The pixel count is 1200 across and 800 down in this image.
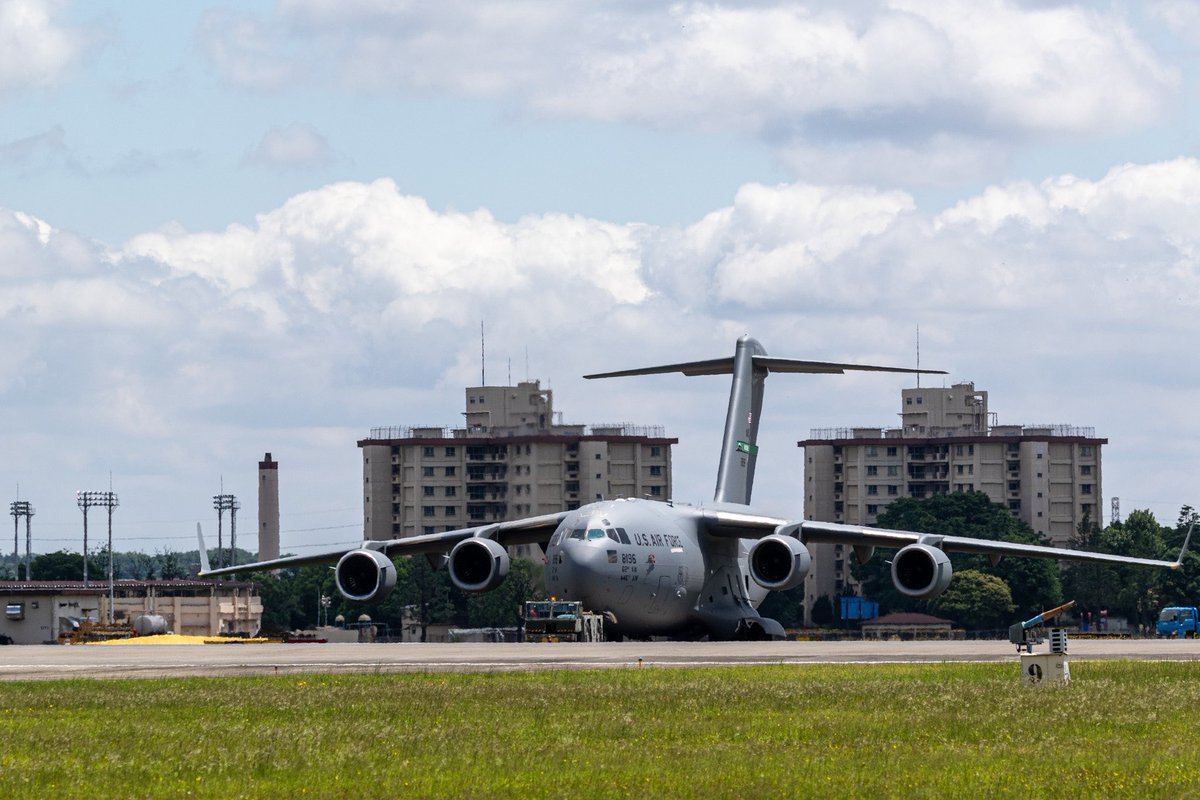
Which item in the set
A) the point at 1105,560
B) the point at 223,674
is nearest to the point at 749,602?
the point at 1105,560

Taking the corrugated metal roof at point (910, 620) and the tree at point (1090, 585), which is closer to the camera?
the tree at point (1090, 585)

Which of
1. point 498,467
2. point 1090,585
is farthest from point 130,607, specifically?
point 1090,585

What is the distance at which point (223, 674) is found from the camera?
3052cm

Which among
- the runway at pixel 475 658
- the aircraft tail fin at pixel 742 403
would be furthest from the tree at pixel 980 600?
the runway at pixel 475 658

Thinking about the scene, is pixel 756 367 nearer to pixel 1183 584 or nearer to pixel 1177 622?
pixel 1177 622

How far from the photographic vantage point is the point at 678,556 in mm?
54062

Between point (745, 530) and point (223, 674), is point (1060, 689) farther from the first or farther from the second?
point (745, 530)

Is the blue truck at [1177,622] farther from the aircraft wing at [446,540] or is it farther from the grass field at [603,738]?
the grass field at [603,738]

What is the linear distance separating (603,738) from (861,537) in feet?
119

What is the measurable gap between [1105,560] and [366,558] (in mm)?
21257

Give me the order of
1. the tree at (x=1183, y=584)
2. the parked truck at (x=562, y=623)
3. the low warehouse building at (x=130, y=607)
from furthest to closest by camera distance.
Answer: the tree at (x=1183, y=584)
the low warehouse building at (x=130, y=607)
the parked truck at (x=562, y=623)

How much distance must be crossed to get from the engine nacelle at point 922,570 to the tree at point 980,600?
9642cm

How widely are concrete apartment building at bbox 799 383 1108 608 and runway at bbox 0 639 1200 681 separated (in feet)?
474

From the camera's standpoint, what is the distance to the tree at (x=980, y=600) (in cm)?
14700
